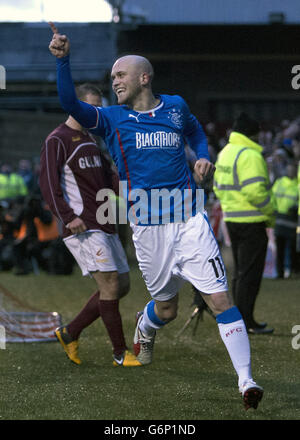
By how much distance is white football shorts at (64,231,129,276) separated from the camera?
260 inches

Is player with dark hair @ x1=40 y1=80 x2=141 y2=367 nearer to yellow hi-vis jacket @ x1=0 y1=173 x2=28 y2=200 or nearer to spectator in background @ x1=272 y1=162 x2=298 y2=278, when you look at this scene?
spectator in background @ x1=272 y1=162 x2=298 y2=278

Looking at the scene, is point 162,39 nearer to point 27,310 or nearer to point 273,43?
point 273,43

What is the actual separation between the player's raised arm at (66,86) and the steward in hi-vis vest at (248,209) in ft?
11.3

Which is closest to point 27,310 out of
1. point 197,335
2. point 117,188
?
point 197,335

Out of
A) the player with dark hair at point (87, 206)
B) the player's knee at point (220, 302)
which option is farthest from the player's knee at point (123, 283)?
the player's knee at point (220, 302)

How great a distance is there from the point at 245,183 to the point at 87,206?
7.66ft

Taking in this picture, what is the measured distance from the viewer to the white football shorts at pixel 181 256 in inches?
202

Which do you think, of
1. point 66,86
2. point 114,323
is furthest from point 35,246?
point 66,86

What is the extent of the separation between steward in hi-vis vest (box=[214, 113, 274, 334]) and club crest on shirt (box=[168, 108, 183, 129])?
10.1ft

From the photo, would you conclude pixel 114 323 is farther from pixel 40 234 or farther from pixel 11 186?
pixel 11 186

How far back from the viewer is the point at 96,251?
659 cm

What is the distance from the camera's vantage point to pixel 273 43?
30.9 m

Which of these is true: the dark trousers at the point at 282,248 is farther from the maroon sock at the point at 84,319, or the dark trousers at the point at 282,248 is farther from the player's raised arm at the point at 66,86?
the player's raised arm at the point at 66,86
